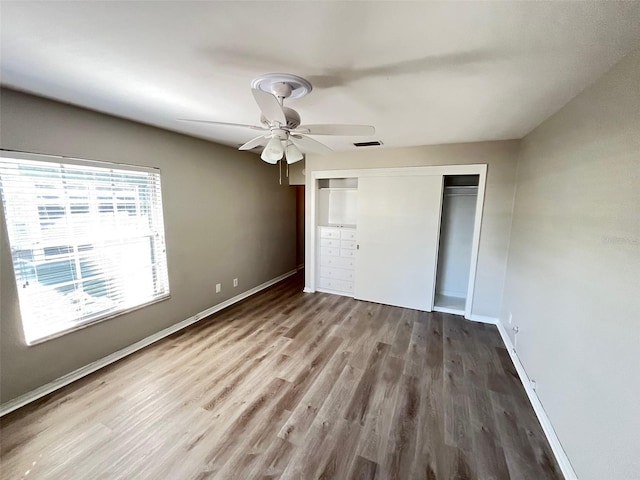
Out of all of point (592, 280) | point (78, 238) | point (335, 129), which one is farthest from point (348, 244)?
point (78, 238)

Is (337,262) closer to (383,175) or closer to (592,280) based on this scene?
(383,175)

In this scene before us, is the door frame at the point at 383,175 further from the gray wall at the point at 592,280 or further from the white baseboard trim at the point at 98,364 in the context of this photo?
the white baseboard trim at the point at 98,364

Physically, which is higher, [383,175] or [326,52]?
[326,52]

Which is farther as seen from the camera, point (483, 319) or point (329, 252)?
point (329, 252)

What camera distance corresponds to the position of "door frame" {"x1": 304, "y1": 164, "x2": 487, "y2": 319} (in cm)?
337

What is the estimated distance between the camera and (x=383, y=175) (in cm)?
384

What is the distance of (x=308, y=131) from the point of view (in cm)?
181

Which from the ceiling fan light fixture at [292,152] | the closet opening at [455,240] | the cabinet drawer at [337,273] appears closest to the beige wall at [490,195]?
the closet opening at [455,240]

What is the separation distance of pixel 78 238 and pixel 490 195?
4463mm

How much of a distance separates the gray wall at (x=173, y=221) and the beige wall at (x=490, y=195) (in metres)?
2.41

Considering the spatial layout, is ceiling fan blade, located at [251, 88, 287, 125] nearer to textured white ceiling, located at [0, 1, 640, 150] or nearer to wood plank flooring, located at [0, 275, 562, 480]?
textured white ceiling, located at [0, 1, 640, 150]

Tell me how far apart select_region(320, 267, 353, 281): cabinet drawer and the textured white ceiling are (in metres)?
2.77

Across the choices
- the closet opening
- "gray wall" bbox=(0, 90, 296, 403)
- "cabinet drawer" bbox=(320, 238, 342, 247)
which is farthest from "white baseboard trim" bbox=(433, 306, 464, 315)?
"gray wall" bbox=(0, 90, 296, 403)

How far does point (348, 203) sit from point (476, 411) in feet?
11.2
